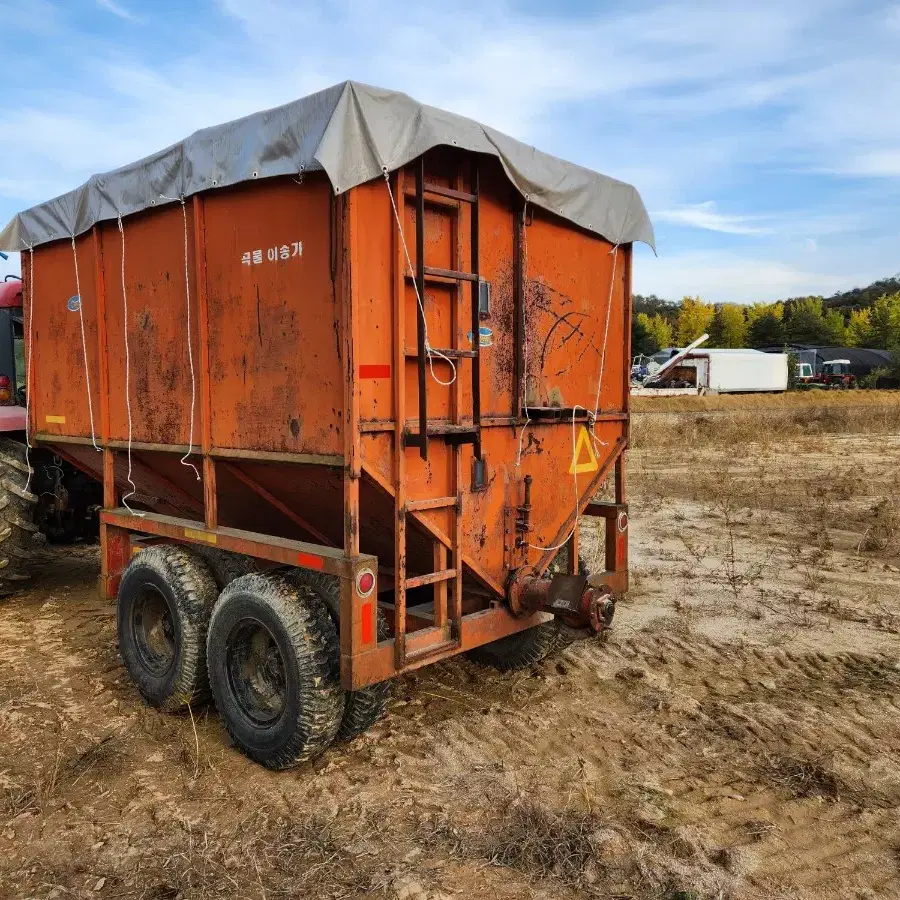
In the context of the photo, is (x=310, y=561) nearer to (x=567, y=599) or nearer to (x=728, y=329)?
(x=567, y=599)

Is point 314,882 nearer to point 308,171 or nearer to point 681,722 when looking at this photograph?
point 681,722

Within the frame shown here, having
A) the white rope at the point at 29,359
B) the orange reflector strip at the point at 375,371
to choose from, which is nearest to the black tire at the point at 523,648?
the orange reflector strip at the point at 375,371

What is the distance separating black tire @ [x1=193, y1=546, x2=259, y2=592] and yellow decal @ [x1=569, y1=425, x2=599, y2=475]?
2.11m

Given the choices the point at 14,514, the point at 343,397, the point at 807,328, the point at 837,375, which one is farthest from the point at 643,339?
the point at 343,397

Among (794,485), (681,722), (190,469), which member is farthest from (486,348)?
(794,485)

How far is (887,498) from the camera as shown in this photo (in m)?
10.8

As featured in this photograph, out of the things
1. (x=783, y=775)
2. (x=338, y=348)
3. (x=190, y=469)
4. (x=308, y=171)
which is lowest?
(x=783, y=775)

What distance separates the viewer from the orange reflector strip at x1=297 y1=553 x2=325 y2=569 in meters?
3.89

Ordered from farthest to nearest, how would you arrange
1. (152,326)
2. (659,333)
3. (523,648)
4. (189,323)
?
(659,333) → (523,648) → (152,326) → (189,323)

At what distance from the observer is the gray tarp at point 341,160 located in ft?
11.7

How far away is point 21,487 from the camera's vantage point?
6.39 m

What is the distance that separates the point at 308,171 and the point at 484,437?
5.51 feet

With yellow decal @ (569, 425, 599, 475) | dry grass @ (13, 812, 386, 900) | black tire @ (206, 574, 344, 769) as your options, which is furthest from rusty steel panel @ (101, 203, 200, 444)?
yellow decal @ (569, 425, 599, 475)

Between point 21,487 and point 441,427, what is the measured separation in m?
4.05
